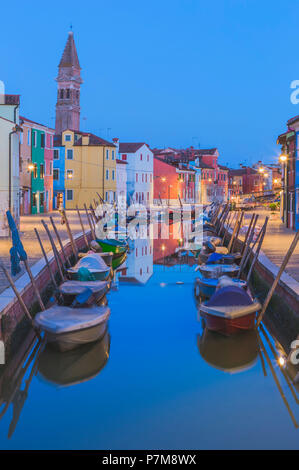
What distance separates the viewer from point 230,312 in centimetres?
1131

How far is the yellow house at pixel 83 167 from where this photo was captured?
5166cm

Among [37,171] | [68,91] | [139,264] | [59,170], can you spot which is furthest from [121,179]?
[68,91]

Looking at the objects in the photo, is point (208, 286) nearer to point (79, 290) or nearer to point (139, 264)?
point (79, 290)

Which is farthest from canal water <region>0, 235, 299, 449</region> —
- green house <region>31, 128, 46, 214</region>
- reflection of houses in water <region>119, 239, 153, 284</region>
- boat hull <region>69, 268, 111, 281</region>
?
green house <region>31, 128, 46, 214</region>

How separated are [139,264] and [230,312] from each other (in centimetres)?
1209

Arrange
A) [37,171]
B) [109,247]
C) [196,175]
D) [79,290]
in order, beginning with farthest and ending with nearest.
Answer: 1. [196,175]
2. [37,171]
3. [109,247]
4. [79,290]

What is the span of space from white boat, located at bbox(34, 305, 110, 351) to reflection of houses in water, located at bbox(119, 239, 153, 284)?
8125 millimetres

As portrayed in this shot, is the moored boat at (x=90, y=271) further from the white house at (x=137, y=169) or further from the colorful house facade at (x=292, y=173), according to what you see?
the white house at (x=137, y=169)

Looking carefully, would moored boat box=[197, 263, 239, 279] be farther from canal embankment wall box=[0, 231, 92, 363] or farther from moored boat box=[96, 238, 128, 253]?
moored boat box=[96, 238, 128, 253]

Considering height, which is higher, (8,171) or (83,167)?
(83,167)

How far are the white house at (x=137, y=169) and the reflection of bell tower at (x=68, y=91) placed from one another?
3351 centimetres

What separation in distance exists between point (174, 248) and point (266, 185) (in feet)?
275
